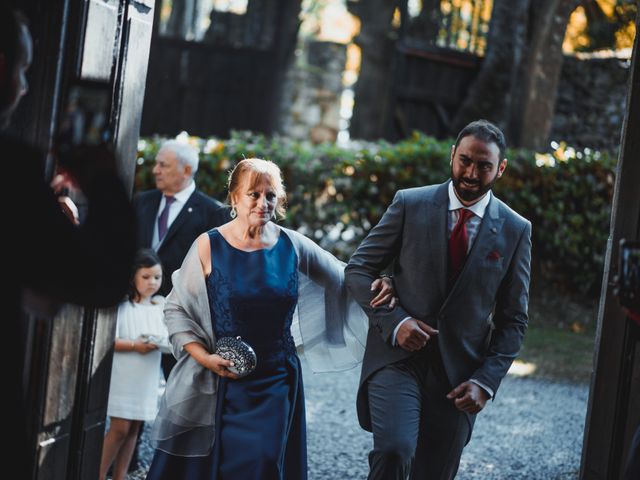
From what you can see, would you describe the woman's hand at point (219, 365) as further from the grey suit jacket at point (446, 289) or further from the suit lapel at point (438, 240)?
the suit lapel at point (438, 240)

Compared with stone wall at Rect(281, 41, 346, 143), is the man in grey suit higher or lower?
lower

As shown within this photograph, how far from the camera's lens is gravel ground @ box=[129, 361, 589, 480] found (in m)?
7.69

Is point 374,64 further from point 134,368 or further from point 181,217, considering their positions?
point 134,368

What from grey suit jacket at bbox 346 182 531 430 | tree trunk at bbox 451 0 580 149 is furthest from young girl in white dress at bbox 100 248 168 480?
tree trunk at bbox 451 0 580 149

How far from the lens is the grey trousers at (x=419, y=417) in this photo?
4992 millimetres

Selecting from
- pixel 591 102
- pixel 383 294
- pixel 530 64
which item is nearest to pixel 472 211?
pixel 383 294

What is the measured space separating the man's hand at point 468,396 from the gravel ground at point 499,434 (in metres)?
2.38

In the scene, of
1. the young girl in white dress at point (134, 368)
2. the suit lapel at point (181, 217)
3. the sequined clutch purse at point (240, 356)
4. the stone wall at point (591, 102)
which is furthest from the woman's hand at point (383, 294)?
the stone wall at point (591, 102)

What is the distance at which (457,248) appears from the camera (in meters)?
5.27

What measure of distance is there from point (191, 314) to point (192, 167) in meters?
2.38

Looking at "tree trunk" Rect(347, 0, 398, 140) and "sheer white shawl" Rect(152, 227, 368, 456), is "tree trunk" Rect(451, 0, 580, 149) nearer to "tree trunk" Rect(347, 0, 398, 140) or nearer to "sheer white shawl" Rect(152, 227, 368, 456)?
"tree trunk" Rect(347, 0, 398, 140)

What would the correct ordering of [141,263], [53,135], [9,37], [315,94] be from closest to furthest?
1. [9,37]
2. [53,135]
3. [141,263]
4. [315,94]

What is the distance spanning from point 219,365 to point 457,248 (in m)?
1.29

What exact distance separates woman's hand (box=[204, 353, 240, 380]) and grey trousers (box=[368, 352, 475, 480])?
27.3 inches
